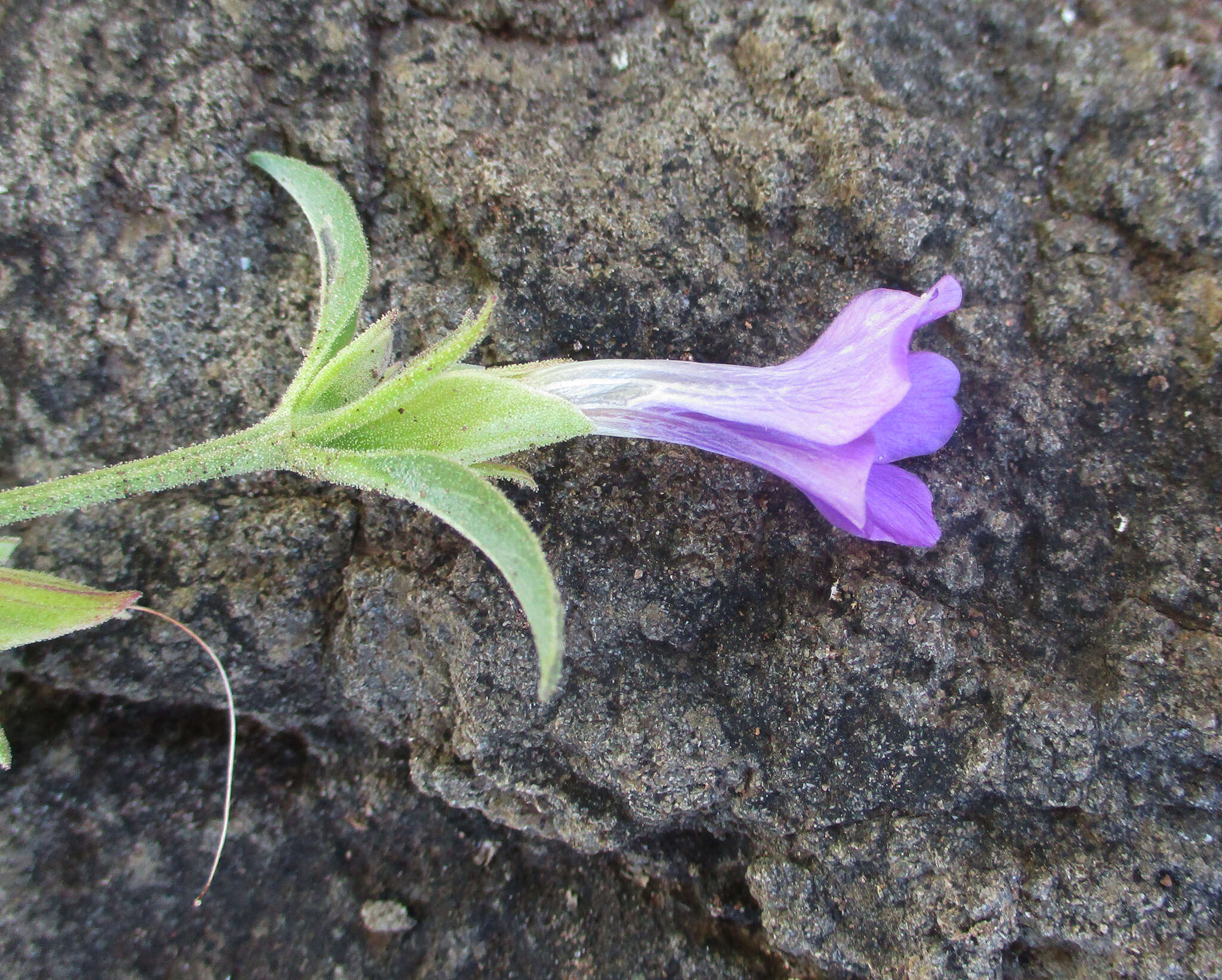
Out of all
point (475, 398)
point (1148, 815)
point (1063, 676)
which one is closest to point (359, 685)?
point (475, 398)

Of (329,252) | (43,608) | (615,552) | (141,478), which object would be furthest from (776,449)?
(43,608)

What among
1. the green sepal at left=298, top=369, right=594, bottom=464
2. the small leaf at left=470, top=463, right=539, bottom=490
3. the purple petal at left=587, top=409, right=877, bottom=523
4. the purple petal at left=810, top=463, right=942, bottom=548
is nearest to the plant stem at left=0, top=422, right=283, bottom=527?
the green sepal at left=298, top=369, right=594, bottom=464

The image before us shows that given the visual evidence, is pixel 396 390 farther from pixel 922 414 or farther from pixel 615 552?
pixel 922 414

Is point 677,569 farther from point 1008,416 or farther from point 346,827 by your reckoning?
point 346,827

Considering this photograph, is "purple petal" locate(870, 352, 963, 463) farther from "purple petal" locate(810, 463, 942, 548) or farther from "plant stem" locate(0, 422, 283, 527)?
"plant stem" locate(0, 422, 283, 527)

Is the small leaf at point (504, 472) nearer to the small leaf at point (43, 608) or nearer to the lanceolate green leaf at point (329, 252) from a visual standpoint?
the lanceolate green leaf at point (329, 252)
